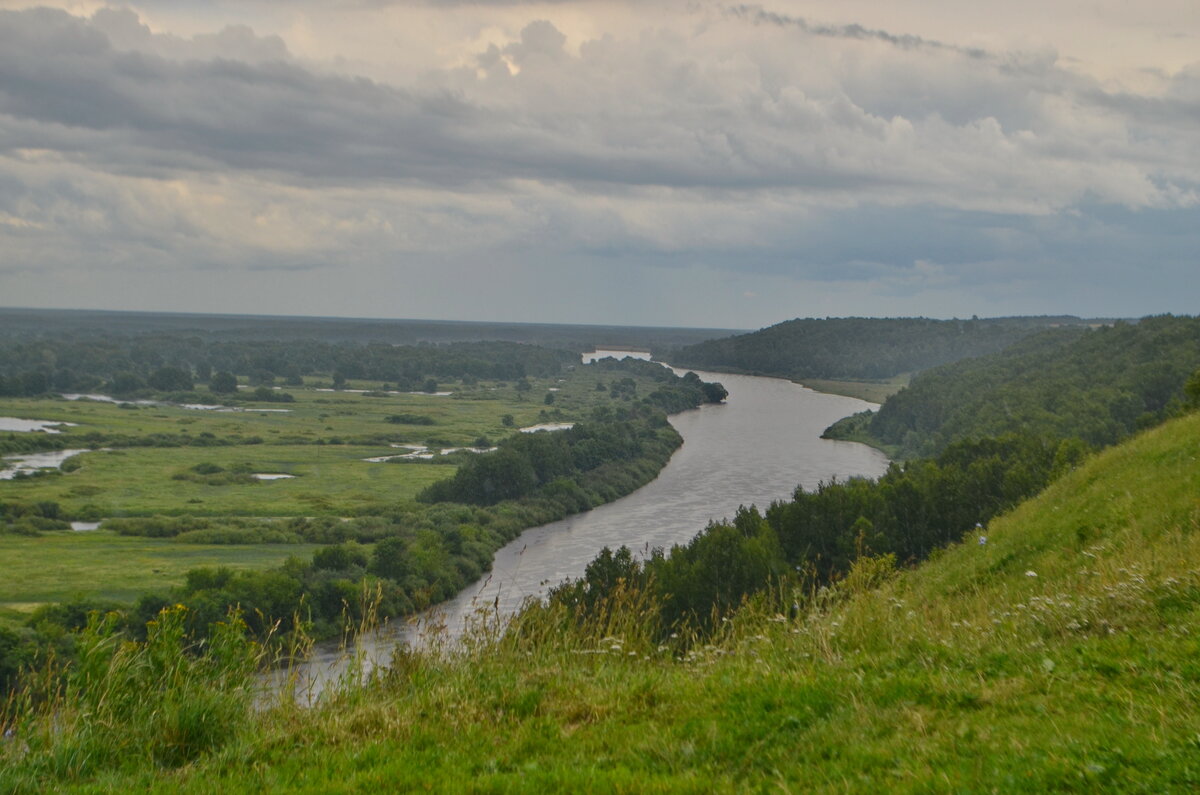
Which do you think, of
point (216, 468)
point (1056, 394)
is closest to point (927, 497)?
point (1056, 394)

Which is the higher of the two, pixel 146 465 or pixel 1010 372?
pixel 1010 372

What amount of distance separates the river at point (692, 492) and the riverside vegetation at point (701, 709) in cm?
1550

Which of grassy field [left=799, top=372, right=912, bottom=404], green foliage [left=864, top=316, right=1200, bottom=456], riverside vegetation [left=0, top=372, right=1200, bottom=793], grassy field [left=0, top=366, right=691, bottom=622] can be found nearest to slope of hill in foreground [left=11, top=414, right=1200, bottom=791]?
riverside vegetation [left=0, top=372, right=1200, bottom=793]

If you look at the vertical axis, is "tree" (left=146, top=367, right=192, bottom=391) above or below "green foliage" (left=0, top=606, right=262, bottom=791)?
below

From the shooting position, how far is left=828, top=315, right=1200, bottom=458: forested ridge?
6025 centimetres

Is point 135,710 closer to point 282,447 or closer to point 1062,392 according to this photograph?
point 1062,392

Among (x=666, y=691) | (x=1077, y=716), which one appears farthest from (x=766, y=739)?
(x=1077, y=716)

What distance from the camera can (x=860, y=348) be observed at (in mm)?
181750

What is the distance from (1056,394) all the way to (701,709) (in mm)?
72255

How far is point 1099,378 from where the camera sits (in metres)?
74.7

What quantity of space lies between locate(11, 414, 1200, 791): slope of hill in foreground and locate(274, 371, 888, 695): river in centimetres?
1573

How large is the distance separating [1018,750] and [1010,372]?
328 ft

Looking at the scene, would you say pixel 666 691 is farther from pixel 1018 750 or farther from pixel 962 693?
pixel 1018 750

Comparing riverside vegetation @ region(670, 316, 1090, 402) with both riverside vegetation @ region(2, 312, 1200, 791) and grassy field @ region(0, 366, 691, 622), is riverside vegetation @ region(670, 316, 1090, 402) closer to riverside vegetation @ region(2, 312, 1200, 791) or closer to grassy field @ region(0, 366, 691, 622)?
grassy field @ region(0, 366, 691, 622)
